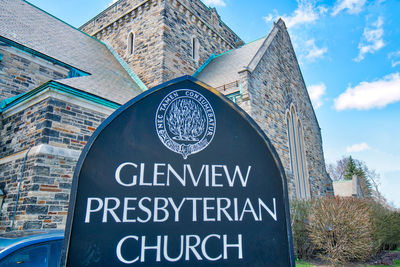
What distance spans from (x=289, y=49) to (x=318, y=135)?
588cm

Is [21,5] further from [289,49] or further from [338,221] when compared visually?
[338,221]

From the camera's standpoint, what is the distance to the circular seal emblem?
185cm

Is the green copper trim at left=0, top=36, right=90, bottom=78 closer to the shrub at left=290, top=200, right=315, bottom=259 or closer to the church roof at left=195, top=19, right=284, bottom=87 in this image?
the church roof at left=195, top=19, right=284, bottom=87

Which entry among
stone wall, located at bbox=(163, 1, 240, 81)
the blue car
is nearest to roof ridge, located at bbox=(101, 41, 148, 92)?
stone wall, located at bbox=(163, 1, 240, 81)

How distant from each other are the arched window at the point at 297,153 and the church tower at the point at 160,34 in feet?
20.0

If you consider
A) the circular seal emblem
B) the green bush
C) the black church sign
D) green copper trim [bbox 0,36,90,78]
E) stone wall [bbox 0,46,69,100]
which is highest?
green copper trim [bbox 0,36,90,78]

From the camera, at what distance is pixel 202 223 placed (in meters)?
1.73

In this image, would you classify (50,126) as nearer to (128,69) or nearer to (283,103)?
(128,69)

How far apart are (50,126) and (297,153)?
11508mm

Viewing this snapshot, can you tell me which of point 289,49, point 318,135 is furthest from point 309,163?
point 289,49

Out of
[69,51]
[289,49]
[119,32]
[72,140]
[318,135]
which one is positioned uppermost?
[119,32]

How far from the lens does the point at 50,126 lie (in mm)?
7320

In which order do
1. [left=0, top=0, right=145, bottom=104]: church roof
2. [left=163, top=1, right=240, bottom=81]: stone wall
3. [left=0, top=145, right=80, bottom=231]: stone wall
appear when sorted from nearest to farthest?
[left=0, top=145, right=80, bottom=231]: stone wall, [left=0, top=0, right=145, bottom=104]: church roof, [left=163, top=1, right=240, bottom=81]: stone wall

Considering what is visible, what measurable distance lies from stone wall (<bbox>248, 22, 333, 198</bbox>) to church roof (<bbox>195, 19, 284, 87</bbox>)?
1.04 ft
